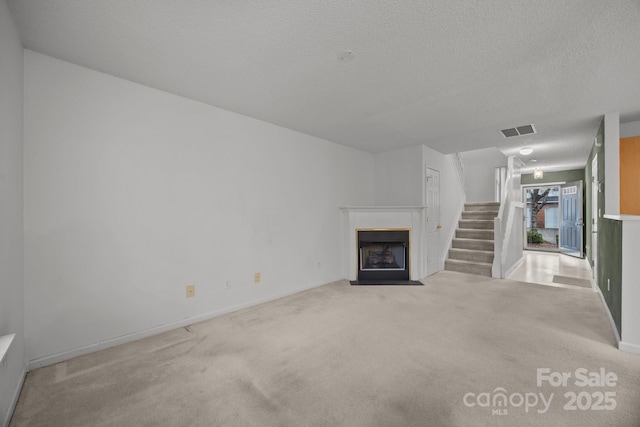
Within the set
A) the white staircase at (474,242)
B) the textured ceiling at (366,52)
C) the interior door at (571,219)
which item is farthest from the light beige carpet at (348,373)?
the interior door at (571,219)

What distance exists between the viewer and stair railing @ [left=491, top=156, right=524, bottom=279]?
5039 mm

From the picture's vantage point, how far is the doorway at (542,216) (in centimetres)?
1023

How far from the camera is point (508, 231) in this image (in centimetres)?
541

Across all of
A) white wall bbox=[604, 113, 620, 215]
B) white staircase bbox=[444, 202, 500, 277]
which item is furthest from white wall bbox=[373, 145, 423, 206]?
white wall bbox=[604, 113, 620, 215]

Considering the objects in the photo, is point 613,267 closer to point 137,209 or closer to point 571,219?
point 137,209

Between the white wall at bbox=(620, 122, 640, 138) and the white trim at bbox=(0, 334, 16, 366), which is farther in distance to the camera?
the white wall at bbox=(620, 122, 640, 138)

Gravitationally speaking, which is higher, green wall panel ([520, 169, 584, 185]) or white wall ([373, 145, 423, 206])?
green wall panel ([520, 169, 584, 185])

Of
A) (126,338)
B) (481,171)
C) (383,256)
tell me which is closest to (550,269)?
(481,171)

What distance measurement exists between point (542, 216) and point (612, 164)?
904cm

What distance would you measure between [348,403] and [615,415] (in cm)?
153

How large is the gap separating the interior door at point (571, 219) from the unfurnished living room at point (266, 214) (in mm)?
4132

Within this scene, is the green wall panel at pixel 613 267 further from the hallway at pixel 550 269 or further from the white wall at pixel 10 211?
the white wall at pixel 10 211

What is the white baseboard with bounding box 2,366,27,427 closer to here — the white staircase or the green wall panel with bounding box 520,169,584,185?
the white staircase

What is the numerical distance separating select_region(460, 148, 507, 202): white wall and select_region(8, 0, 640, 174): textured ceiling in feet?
13.8
